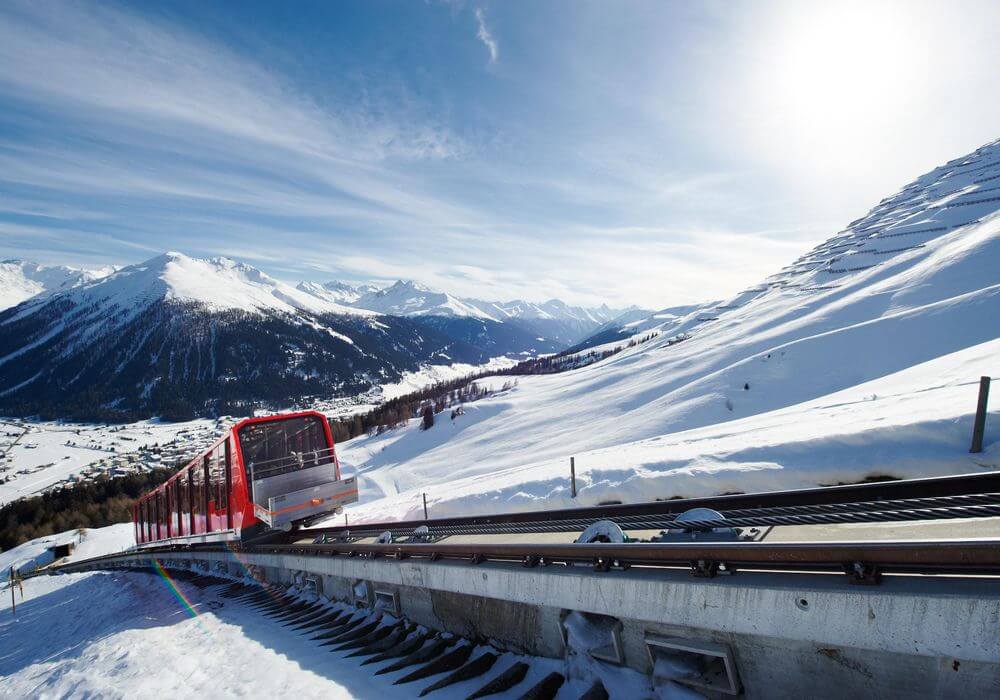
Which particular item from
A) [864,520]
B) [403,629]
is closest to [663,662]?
[864,520]

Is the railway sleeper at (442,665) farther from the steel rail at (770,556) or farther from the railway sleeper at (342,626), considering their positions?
the railway sleeper at (342,626)

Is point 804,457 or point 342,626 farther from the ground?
point 804,457

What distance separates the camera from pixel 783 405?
31.8m

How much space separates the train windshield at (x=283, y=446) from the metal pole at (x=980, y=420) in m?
16.3

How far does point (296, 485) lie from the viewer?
45.0ft

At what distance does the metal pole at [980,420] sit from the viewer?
314 inches

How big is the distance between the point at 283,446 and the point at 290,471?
825 millimetres

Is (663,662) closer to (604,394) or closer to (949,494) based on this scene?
(949,494)

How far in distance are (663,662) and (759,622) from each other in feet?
3.88

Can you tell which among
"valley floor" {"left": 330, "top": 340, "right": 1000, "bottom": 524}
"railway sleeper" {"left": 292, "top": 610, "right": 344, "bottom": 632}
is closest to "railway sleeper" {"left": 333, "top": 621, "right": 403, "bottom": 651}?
"railway sleeper" {"left": 292, "top": 610, "right": 344, "bottom": 632}

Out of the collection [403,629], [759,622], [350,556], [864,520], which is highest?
[864,520]

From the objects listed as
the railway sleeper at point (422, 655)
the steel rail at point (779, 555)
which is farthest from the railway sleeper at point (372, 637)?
the steel rail at point (779, 555)

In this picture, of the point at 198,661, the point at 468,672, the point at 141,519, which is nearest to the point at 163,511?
the point at 141,519

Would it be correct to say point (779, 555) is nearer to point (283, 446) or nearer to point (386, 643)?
point (386, 643)
